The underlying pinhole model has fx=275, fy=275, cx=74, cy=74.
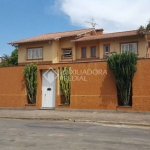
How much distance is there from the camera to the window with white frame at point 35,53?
3081cm

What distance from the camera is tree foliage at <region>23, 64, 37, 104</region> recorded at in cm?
1975

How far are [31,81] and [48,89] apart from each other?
1.39 meters

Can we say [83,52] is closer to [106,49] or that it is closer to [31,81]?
[106,49]

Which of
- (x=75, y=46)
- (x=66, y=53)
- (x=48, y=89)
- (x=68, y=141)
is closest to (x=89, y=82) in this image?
(x=48, y=89)

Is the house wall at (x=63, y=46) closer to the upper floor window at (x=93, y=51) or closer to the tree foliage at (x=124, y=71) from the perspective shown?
the upper floor window at (x=93, y=51)

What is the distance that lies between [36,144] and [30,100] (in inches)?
479

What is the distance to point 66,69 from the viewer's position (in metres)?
18.8

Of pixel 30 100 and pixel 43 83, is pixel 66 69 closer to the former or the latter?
pixel 43 83

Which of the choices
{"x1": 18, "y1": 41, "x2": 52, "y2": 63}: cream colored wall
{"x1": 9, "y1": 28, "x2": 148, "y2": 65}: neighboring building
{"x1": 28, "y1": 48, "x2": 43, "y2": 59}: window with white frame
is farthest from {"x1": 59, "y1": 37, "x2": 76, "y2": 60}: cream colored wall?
{"x1": 28, "y1": 48, "x2": 43, "y2": 59}: window with white frame

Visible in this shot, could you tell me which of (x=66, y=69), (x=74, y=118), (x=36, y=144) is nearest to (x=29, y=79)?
(x=66, y=69)

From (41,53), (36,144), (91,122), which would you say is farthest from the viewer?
(41,53)

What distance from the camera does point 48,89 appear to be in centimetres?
1947

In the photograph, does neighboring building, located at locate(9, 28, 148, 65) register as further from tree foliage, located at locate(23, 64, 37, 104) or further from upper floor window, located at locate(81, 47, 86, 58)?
tree foliage, located at locate(23, 64, 37, 104)

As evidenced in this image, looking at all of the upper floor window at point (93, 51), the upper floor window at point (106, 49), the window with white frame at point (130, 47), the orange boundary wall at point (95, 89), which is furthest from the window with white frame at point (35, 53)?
the orange boundary wall at point (95, 89)
